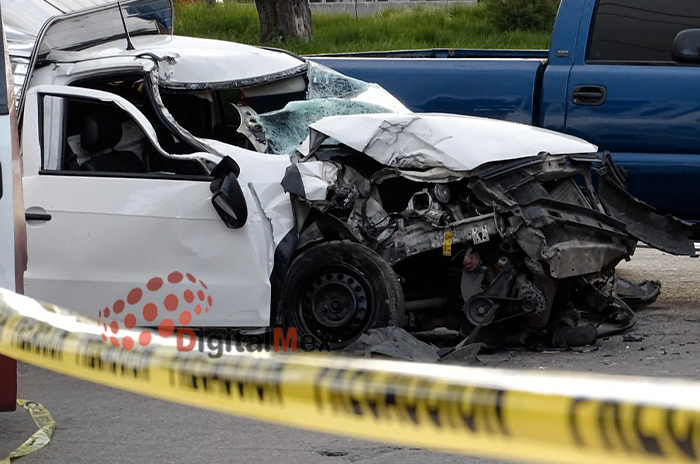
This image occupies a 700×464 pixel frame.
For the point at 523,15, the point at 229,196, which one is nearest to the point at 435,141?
the point at 229,196

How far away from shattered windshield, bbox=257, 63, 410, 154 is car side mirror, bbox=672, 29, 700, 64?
185 cm

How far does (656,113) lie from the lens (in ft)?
24.4

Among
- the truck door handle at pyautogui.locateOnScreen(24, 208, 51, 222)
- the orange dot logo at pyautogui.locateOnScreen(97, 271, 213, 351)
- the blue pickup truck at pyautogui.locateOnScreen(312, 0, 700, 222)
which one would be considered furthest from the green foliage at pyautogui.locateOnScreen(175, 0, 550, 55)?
the truck door handle at pyautogui.locateOnScreen(24, 208, 51, 222)

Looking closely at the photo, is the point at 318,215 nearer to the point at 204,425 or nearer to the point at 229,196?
the point at 229,196

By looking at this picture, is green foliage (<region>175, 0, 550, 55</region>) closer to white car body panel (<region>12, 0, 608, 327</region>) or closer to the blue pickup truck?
the blue pickup truck

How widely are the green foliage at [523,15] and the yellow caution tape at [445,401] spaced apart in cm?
1781

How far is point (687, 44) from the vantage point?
280 inches

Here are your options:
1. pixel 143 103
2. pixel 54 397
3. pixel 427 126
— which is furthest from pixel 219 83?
pixel 54 397

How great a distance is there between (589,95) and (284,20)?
11.9 meters

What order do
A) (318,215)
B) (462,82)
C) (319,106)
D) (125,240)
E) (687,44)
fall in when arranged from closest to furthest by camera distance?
1. (125,240)
2. (318,215)
3. (319,106)
4. (687,44)
5. (462,82)

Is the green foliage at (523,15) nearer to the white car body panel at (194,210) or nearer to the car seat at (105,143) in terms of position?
the white car body panel at (194,210)

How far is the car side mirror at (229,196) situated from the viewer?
5797 mm

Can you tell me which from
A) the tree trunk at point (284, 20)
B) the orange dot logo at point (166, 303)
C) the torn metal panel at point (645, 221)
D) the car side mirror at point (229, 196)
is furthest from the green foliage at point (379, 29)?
the orange dot logo at point (166, 303)

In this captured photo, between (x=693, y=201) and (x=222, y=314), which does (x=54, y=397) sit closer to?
(x=222, y=314)
